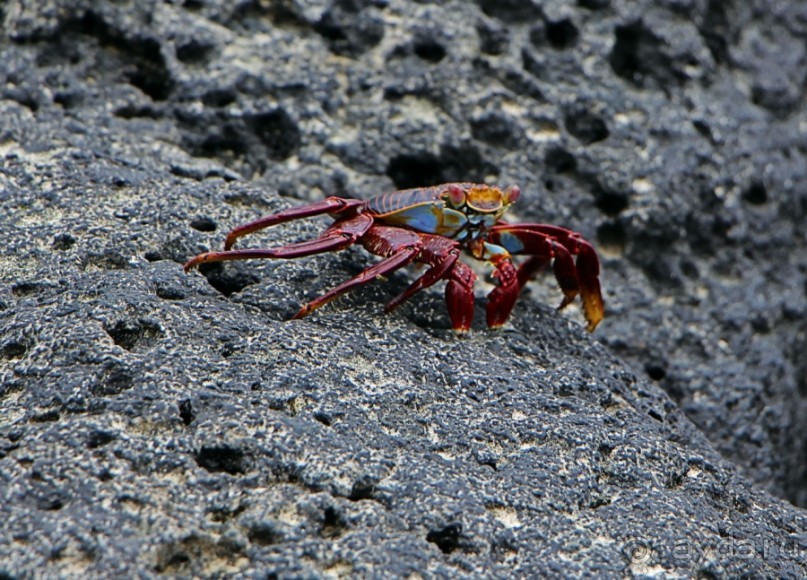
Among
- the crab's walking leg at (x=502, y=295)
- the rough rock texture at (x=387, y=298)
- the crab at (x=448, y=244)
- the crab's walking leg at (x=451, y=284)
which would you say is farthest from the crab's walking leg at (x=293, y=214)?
the crab's walking leg at (x=502, y=295)

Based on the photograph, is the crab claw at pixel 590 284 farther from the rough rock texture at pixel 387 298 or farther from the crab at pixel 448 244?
the rough rock texture at pixel 387 298

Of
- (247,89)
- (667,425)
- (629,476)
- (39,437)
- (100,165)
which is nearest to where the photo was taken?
(39,437)

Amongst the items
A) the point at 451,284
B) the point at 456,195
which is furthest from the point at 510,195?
the point at 451,284

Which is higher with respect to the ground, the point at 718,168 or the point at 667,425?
the point at 718,168

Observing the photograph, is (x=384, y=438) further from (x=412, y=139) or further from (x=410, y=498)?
(x=412, y=139)

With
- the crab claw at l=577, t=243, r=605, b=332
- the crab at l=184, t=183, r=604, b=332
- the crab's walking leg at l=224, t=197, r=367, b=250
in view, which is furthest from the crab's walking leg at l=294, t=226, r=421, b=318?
the crab claw at l=577, t=243, r=605, b=332

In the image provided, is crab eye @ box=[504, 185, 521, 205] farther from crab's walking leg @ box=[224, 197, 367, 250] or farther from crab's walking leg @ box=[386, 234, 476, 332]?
crab's walking leg @ box=[224, 197, 367, 250]

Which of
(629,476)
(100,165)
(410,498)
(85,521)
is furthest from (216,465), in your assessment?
(100,165)

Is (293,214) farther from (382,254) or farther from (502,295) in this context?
(502,295)
